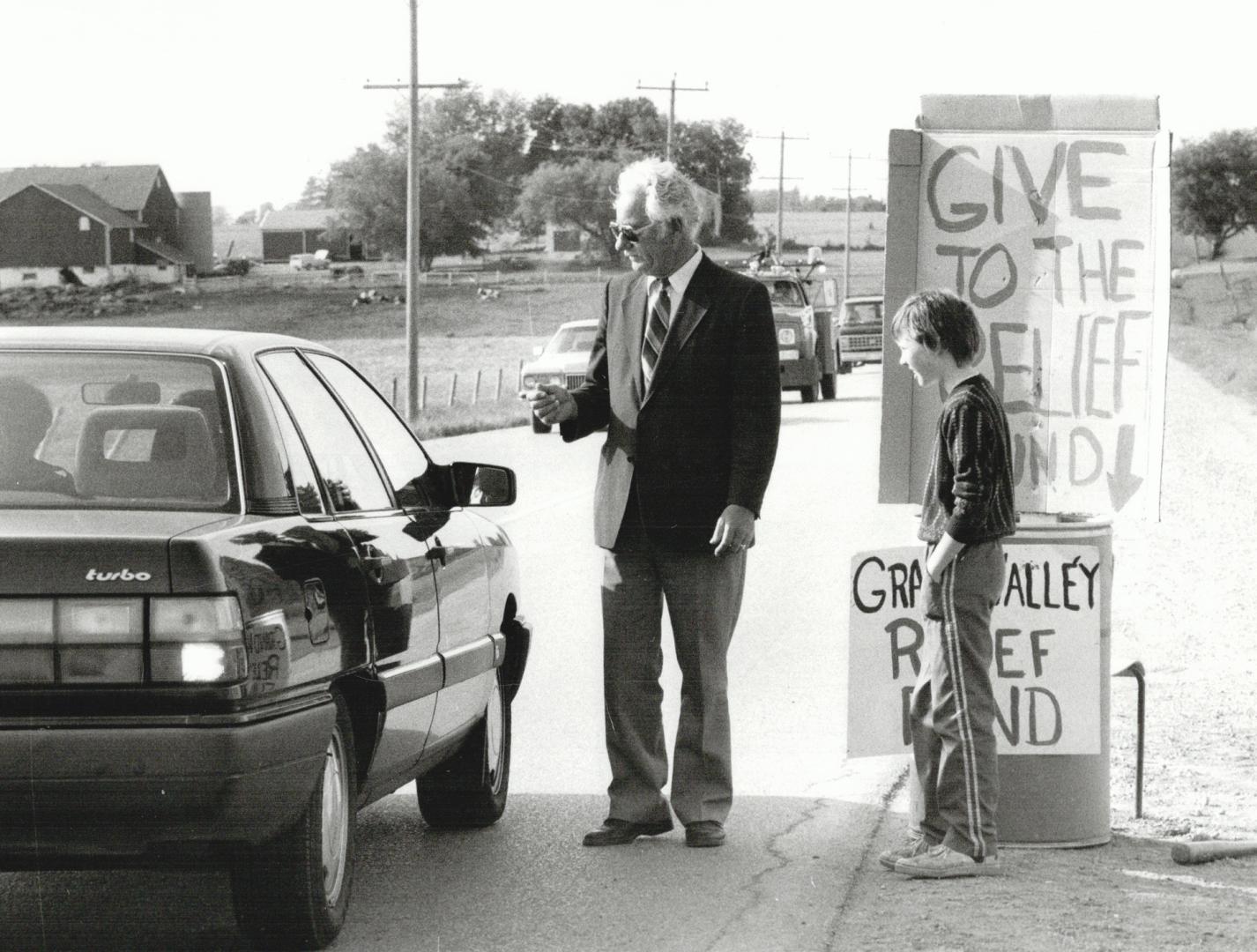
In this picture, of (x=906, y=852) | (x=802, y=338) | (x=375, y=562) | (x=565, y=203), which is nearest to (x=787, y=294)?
(x=802, y=338)

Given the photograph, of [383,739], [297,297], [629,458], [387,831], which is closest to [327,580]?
[383,739]

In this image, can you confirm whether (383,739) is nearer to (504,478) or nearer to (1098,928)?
(504,478)

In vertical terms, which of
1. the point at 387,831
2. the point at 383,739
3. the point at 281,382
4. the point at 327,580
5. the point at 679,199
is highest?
the point at 679,199

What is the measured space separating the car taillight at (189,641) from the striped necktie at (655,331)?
2.04 meters

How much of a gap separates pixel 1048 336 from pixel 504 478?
1735 millimetres

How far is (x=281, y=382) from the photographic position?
501 centimetres

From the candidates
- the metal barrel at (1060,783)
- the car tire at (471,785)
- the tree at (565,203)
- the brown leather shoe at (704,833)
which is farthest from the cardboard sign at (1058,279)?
the tree at (565,203)

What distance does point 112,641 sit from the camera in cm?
400

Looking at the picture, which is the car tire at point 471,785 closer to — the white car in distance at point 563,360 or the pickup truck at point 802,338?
the white car in distance at point 563,360

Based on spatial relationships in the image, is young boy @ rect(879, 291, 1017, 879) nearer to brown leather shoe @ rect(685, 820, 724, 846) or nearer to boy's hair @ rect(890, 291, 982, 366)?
boy's hair @ rect(890, 291, 982, 366)

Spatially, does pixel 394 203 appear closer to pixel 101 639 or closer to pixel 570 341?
pixel 570 341

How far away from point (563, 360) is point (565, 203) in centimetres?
10755

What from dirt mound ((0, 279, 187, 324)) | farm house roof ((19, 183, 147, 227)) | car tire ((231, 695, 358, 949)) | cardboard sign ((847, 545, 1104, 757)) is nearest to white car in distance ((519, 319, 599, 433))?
cardboard sign ((847, 545, 1104, 757))

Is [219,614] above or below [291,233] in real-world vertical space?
below
